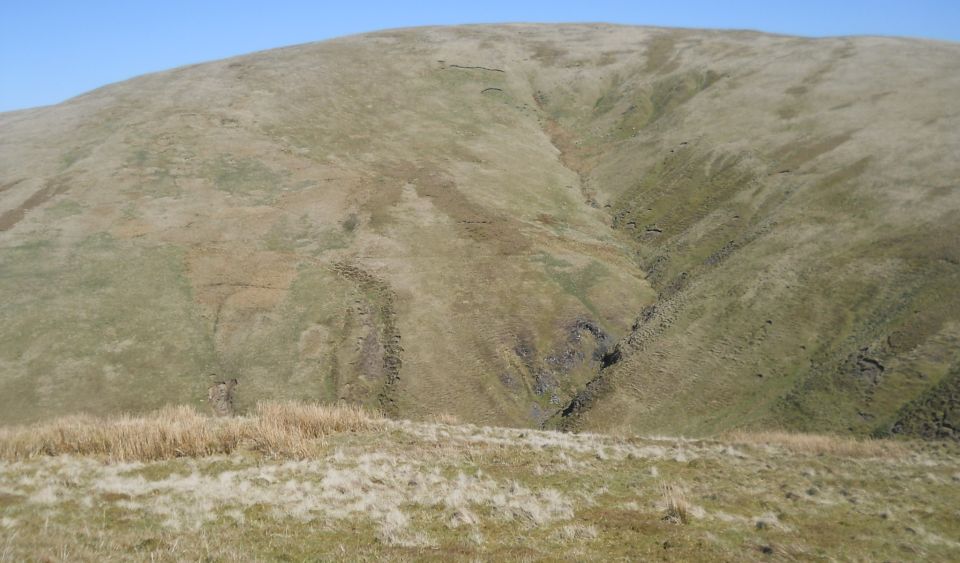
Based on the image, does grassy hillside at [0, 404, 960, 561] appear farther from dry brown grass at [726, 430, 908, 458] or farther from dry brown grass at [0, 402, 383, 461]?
dry brown grass at [726, 430, 908, 458]

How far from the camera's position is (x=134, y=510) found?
14.1 m

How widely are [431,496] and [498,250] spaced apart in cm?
4399

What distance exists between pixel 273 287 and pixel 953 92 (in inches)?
2931

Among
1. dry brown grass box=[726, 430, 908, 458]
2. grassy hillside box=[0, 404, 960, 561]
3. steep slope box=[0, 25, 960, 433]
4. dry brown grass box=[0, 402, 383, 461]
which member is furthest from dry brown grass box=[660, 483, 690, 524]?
steep slope box=[0, 25, 960, 433]

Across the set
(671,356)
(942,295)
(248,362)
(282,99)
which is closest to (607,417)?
(671,356)

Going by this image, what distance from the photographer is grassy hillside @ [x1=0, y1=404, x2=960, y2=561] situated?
12398 millimetres

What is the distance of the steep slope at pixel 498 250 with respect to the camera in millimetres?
41562

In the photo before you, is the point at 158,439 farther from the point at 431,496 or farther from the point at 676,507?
the point at 676,507

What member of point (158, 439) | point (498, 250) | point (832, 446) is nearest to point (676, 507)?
point (832, 446)

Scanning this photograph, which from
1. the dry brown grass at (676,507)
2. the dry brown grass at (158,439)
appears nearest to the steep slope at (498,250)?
the dry brown grass at (158,439)

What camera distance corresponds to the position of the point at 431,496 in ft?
53.8

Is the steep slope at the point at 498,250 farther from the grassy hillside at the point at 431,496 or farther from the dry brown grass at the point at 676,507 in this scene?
the dry brown grass at the point at 676,507

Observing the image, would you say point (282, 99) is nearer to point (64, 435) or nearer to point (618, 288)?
point (618, 288)

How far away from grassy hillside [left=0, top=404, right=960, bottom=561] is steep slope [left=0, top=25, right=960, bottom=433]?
57.7ft
